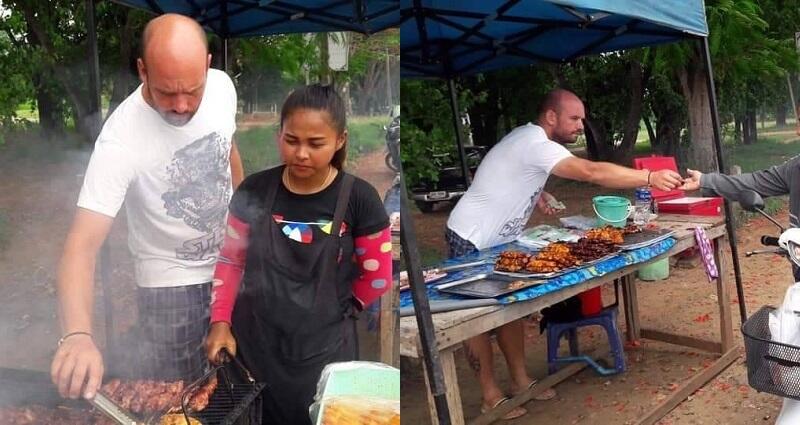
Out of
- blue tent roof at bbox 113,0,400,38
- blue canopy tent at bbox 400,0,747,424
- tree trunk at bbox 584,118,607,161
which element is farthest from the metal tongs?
tree trunk at bbox 584,118,607,161

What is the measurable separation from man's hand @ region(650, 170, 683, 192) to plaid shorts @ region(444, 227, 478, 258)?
3.35 ft

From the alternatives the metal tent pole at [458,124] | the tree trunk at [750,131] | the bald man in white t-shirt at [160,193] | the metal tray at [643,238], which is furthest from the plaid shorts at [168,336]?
the tree trunk at [750,131]

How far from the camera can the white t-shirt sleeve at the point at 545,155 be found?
3635 mm

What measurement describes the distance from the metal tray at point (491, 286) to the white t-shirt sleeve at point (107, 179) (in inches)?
64.1

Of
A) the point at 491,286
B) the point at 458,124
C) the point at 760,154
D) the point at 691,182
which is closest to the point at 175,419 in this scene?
the point at 491,286

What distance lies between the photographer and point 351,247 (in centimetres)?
172

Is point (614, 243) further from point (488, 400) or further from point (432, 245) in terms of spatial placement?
point (432, 245)

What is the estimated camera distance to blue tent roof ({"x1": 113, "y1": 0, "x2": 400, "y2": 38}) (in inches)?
69.4

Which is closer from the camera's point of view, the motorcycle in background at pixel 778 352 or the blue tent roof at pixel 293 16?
the blue tent roof at pixel 293 16

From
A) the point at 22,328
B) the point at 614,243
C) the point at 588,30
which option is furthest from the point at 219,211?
the point at 588,30

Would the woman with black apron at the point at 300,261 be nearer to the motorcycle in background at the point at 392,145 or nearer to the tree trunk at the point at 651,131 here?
the motorcycle in background at the point at 392,145

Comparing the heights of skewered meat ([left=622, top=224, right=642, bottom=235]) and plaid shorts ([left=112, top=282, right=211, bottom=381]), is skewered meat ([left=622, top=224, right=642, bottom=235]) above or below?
below

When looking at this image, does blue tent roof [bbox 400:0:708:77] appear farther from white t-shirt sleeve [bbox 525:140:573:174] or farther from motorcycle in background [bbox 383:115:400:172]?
motorcycle in background [bbox 383:115:400:172]

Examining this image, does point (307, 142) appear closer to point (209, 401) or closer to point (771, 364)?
point (209, 401)
